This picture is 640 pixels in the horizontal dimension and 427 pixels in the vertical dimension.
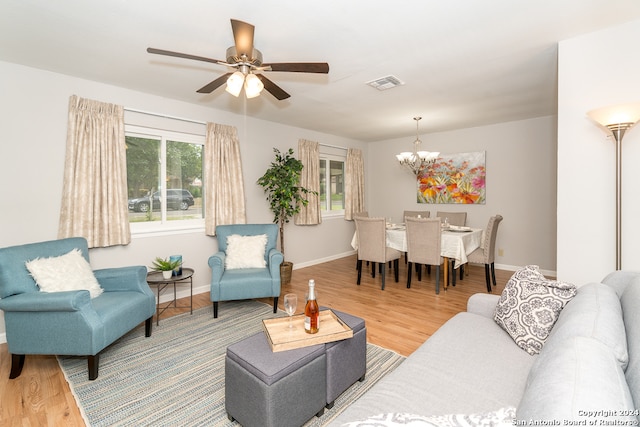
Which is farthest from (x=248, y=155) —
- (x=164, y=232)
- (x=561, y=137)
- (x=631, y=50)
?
(x=631, y=50)

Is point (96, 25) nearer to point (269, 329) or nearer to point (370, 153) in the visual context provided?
point (269, 329)

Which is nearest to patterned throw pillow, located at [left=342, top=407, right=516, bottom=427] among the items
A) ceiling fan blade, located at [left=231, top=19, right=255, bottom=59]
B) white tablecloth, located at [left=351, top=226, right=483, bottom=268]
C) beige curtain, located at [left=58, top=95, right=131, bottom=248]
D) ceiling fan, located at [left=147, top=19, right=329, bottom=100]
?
ceiling fan, located at [left=147, top=19, right=329, bottom=100]

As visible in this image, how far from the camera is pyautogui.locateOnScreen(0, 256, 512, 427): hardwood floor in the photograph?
1.91 m

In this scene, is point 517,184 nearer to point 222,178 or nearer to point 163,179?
point 222,178

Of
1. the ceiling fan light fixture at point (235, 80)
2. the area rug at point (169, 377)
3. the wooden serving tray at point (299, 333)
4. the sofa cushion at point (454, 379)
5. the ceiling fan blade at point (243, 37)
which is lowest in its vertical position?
the area rug at point (169, 377)

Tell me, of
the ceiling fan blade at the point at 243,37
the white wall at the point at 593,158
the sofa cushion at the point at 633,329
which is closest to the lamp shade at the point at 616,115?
the white wall at the point at 593,158

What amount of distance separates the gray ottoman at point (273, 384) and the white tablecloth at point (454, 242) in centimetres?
288

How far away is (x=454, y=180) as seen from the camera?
19.1ft

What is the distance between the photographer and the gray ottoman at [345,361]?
183 cm

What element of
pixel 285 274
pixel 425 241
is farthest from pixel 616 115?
pixel 285 274

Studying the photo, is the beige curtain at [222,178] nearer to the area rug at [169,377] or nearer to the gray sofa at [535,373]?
the area rug at [169,377]

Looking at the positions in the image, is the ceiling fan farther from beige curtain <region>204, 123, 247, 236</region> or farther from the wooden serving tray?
beige curtain <region>204, 123, 247, 236</region>

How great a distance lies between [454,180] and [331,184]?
7.84 ft

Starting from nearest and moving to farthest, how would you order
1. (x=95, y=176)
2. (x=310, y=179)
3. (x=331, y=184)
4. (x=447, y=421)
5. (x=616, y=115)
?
(x=447, y=421) < (x=616, y=115) < (x=95, y=176) < (x=310, y=179) < (x=331, y=184)
